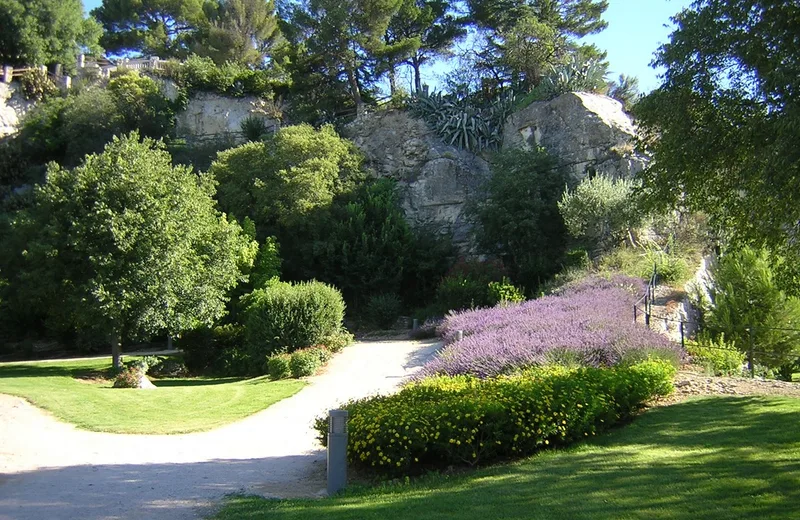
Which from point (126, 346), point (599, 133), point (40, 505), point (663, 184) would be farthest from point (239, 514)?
point (126, 346)

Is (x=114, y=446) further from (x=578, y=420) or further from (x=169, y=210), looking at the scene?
(x=169, y=210)

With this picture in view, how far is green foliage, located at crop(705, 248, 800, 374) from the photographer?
51.6 feet

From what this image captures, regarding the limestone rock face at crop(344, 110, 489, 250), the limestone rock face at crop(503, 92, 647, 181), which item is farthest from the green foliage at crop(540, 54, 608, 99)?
the limestone rock face at crop(344, 110, 489, 250)

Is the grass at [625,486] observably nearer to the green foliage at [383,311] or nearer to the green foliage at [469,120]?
the green foliage at [383,311]

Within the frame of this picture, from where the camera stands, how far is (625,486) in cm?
609

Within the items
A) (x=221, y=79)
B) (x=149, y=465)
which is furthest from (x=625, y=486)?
(x=221, y=79)

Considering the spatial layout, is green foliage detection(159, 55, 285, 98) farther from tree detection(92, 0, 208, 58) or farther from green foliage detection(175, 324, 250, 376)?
green foliage detection(175, 324, 250, 376)

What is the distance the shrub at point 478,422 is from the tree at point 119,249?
41.1 feet

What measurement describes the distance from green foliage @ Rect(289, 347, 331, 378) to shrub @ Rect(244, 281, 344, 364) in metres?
1.08

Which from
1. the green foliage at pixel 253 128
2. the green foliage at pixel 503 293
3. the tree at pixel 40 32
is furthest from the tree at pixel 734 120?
the tree at pixel 40 32

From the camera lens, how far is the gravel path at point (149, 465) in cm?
657

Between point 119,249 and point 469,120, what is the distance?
19419mm

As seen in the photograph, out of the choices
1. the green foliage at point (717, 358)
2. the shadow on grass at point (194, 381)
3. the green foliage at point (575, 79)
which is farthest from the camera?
the green foliage at point (575, 79)

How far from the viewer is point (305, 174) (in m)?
27.7
